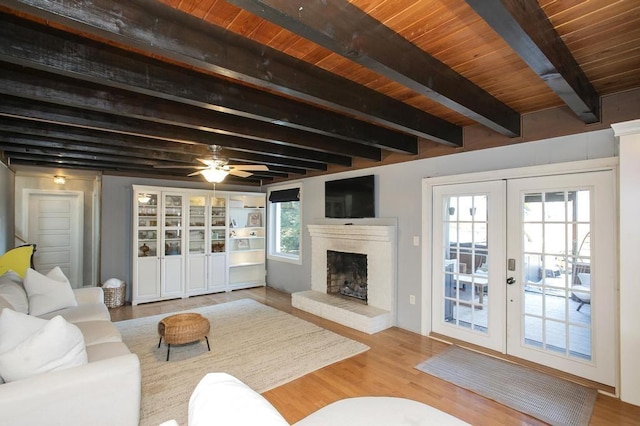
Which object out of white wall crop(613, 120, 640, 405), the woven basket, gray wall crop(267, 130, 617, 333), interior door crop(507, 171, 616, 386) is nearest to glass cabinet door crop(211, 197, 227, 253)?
the woven basket

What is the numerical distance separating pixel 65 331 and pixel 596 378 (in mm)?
4220

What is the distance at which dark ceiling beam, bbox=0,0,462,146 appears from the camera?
1389mm

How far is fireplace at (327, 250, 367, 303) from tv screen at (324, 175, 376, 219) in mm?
665

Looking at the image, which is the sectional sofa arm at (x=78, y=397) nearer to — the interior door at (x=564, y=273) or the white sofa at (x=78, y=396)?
the white sofa at (x=78, y=396)

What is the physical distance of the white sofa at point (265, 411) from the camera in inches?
41.6

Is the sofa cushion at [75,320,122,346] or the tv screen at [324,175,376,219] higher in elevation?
the tv screen at [324,175,376,219]

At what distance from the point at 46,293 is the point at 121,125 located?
1960 millimetres

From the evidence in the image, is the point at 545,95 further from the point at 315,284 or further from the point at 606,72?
the point at 315,284


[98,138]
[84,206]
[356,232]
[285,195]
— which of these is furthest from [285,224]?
[84,206]

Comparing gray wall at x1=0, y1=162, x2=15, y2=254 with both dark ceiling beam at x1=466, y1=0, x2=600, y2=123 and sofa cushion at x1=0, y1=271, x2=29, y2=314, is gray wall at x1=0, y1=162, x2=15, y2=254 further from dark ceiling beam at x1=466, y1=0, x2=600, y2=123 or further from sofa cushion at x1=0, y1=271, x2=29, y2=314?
dark ceiling beam at x1=466, y1=0, x2=600, y2=123

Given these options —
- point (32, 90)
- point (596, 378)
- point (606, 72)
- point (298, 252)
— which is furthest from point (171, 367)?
point (606, 72)

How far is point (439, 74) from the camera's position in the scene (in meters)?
2.16

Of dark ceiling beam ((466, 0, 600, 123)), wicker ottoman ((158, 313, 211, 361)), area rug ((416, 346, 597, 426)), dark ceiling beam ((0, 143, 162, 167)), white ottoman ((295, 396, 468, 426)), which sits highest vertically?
dark ceiling beam ((466, 0, 600, 123))

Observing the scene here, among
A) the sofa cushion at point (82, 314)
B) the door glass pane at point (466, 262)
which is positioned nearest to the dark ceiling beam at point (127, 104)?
the door glass pane at point (466, 262)
